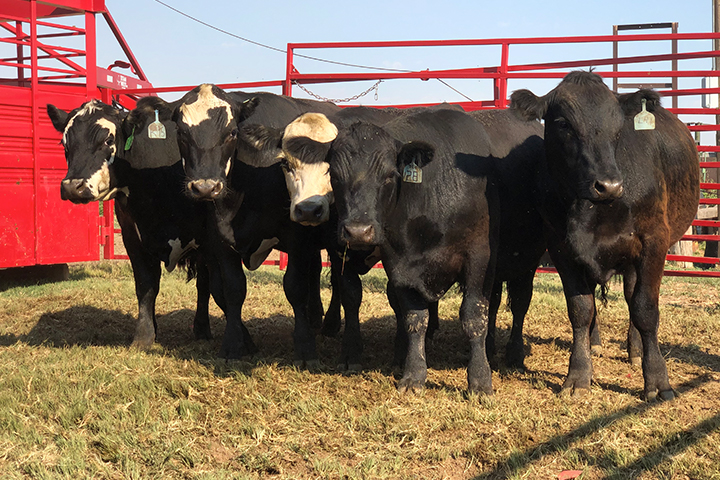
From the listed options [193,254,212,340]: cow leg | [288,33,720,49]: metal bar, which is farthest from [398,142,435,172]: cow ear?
[288,33,720,49]: metal bar

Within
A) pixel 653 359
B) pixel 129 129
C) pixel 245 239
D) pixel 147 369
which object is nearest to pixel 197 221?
pixel 245 239

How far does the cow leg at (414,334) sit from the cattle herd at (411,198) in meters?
0.01

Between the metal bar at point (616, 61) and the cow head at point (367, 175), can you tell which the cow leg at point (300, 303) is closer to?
the cow head at point (367, 175)

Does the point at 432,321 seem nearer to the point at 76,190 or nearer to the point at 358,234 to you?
the point at 358,234

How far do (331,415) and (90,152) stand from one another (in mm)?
3400

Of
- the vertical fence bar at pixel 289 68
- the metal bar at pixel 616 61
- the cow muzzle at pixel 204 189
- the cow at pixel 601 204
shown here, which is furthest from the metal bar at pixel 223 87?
the cow at pixel 601 204

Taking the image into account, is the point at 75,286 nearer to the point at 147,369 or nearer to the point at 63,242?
the point at 63,242

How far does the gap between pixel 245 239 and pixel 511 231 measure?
7.30 ft

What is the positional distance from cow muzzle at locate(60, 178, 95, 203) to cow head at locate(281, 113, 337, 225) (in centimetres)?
180

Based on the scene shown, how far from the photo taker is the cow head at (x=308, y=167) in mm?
4910

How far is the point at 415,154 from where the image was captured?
4.65 metres

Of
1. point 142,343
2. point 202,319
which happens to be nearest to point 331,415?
point 142,343

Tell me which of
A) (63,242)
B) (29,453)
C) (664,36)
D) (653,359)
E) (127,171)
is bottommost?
(29,453)

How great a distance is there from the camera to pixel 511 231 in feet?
17.6
